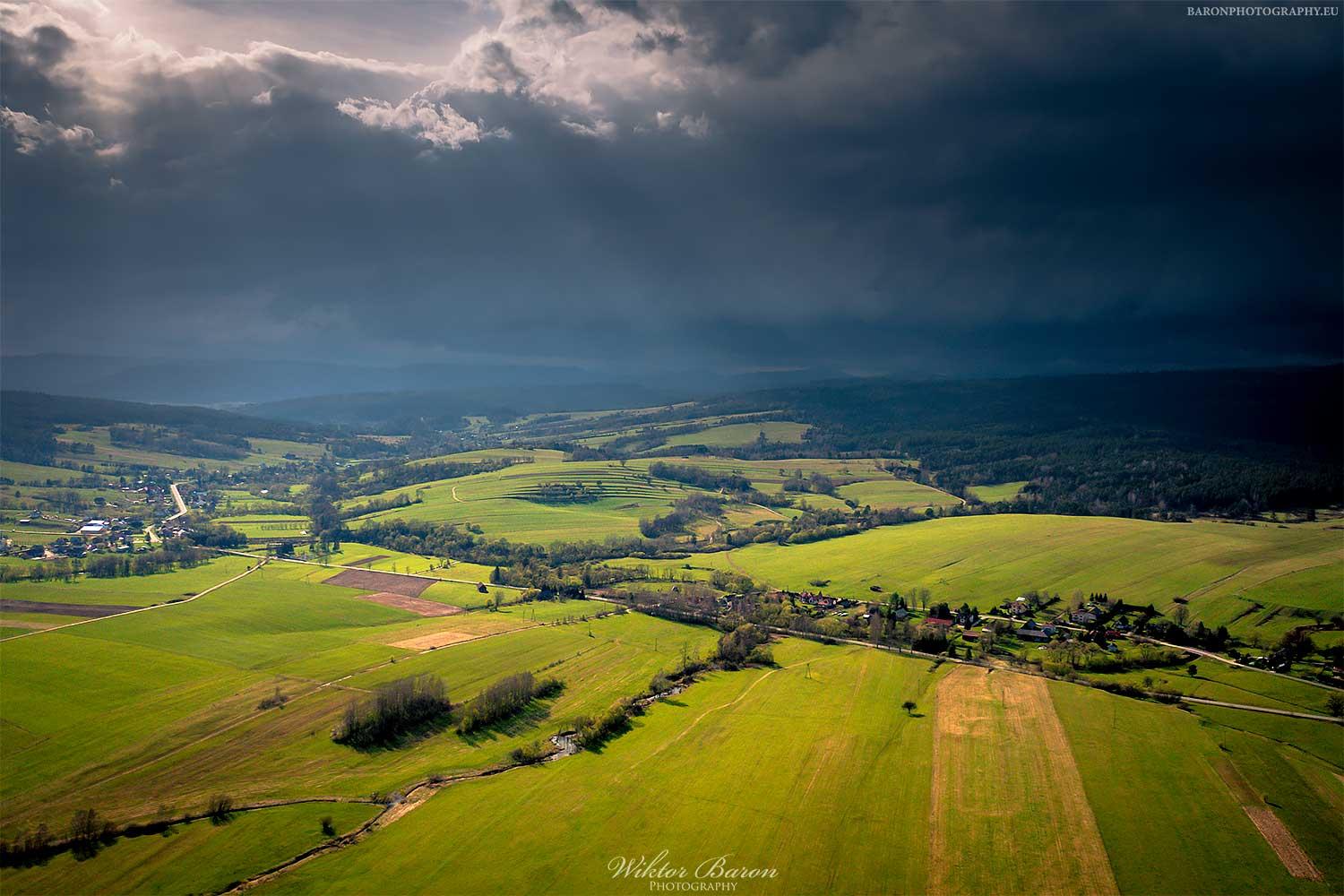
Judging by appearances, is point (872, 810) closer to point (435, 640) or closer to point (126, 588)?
point (435, 640)

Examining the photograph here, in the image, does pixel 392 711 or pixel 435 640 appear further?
pixel 435 640

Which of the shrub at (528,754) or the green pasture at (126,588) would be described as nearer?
the shrub at (528,754)

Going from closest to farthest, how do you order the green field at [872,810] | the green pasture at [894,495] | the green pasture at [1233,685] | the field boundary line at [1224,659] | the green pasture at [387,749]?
the green field at [872,810]
the green pasture at [387,749]
the green pasture at [1233,685]
the field boundary line at [1224,659]
the green pasture at [894,495]

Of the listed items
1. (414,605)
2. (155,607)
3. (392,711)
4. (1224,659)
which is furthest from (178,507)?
(1224,659)

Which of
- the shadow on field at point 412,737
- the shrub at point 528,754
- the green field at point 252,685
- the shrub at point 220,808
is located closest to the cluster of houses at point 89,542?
the green field at point 252,685

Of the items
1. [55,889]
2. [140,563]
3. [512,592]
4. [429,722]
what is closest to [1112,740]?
[429,722]

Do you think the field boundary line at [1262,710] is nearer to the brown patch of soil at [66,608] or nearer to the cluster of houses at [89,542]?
the brown patch of soil at [66,608]
